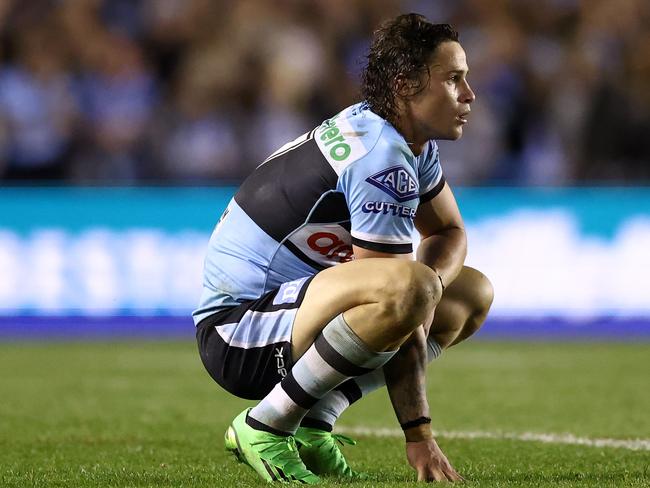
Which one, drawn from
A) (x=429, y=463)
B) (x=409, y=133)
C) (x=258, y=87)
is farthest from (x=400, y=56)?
(x=258, y=87)

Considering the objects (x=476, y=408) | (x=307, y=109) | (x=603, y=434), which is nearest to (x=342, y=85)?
(x=307, y=109)

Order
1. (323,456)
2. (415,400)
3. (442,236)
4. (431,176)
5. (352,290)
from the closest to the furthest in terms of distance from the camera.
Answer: (352,290)
(415,400)
(323,456)
(431,176)
(442,236)

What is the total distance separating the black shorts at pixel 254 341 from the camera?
425cm

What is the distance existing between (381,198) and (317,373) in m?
0.58

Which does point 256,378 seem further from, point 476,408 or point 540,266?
point 540,266

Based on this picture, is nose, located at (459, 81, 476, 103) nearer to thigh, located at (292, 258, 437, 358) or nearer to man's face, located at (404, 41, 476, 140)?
man's face, located at (404, 41, 476, 140)

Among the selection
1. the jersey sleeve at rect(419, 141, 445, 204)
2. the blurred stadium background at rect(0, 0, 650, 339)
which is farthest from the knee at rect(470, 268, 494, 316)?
the blurred stadium background at rect(0, 0, 650, 339)

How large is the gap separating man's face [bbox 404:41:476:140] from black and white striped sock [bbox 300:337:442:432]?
0.86 metres

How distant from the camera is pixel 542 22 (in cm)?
1266

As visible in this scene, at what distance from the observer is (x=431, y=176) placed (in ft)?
15.1

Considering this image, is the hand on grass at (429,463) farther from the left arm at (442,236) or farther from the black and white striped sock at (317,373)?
the left arm at (442,236)

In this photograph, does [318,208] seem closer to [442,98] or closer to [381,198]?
[381,198]

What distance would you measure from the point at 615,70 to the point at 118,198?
15.9 ft

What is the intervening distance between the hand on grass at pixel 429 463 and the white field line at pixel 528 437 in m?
1.25
